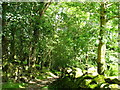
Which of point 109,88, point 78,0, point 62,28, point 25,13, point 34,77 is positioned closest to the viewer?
point 109,88

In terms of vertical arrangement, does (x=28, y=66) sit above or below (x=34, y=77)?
above

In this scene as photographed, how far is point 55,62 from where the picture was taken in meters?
16.3

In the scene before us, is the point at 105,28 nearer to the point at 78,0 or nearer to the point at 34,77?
the point at 78,0

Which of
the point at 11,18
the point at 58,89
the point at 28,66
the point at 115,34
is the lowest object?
the point at 58,89

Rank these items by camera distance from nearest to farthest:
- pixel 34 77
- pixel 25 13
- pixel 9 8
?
pixel 9 8
pixel 25 13
pixel 34 77

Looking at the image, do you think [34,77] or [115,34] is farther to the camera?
[34,77]

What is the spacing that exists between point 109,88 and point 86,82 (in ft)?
3.96

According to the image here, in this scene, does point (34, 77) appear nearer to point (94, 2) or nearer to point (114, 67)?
point (114, 67)

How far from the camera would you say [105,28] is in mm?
5543

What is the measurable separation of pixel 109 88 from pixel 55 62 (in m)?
12.0

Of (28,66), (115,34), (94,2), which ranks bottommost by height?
(28,66)

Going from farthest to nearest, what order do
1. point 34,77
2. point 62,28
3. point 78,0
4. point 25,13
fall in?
1. point 62,28
2. point 34,77
3. point 78,0
4. point 25,13

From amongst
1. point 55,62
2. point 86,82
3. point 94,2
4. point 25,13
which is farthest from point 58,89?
point 55,62

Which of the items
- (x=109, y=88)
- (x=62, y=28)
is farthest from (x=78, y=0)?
(x=62, y=28)
